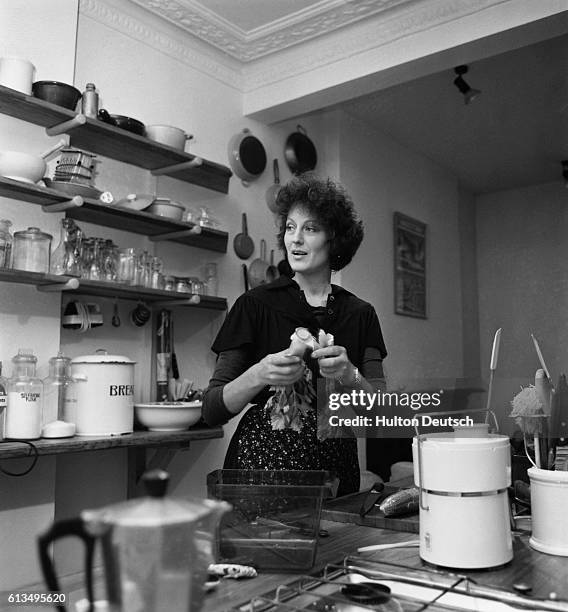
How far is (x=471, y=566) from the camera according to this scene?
0.89 meters

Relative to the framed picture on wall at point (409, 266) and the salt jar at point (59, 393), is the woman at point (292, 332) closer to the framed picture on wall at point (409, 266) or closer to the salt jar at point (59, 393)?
the salt jar at point (59, 393)

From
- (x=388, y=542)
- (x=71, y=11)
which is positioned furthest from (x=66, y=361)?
(x=388, y=542)

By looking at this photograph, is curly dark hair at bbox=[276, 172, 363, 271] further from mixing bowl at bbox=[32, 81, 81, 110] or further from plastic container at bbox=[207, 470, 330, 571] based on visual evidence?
mixing bowl at bbox=[32, 81, 81, 110]

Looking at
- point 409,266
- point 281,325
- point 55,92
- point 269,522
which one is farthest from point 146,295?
point 409,266

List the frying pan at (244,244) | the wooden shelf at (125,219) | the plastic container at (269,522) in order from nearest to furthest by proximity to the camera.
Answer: the plastic container at (269,522)
the wooden shelf at (125,219)
the frying pan at (244,244)

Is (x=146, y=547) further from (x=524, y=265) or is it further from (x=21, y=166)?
(x=524, y=265)

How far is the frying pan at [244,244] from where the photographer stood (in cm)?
327

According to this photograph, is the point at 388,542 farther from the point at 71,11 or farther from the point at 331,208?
the point at 71,11

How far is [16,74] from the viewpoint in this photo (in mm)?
2242

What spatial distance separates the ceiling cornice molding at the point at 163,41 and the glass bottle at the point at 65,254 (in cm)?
96

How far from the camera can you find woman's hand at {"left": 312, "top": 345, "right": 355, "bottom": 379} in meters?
1.30

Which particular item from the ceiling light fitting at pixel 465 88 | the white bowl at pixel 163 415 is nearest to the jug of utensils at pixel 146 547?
the white bowl at pixel 163 415

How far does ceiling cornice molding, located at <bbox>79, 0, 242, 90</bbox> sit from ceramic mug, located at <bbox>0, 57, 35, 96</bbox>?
54cm

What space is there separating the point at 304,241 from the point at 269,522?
0.90 metres
